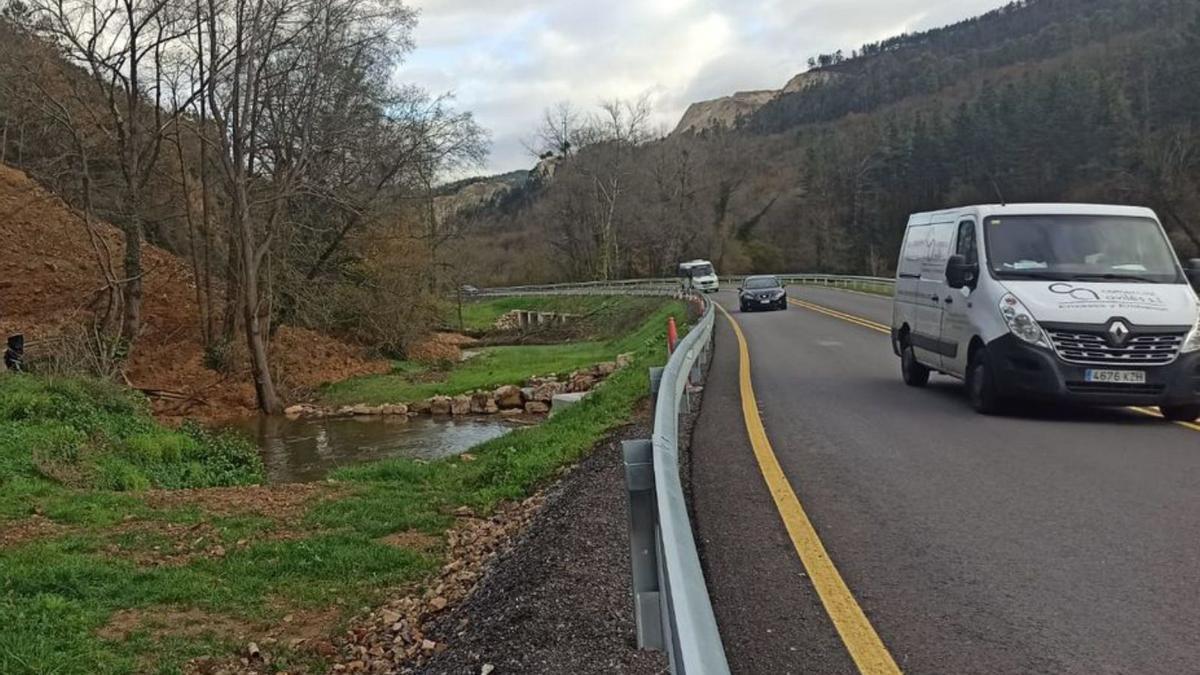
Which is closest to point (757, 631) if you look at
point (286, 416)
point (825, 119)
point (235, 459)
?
point (235, 459)

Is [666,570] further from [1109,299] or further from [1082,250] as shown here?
[1082,250]

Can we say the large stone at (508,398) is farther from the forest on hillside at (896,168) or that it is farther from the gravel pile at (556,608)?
the forest on hillside at (896,168)

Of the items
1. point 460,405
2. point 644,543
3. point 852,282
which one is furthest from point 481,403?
point 852,282

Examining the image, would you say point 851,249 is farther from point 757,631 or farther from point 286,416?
point 757,631

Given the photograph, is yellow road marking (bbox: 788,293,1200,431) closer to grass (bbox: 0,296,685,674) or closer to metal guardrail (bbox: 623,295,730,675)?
grass (bbox: 0,296,685,674)

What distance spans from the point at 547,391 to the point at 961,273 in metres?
17.9

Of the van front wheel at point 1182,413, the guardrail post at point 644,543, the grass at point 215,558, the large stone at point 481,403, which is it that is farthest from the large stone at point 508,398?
the guardrail post at point 644,543

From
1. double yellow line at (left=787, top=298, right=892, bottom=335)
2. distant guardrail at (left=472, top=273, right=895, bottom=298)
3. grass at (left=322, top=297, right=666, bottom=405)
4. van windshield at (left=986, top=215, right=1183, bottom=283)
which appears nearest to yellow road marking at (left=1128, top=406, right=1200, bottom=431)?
van windshield at (left=986, top=215, right=1183, bottom=283)

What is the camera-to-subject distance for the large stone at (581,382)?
25.6 meters

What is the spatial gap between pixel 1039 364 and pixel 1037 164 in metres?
67.2

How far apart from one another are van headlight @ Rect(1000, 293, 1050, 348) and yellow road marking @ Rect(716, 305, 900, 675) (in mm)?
2887

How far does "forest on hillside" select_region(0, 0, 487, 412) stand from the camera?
25.8m

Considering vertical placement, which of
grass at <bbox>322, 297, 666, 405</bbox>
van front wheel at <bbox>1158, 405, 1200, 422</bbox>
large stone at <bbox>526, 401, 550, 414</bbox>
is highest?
van front wheel at <bbox>1158, 405, 1200, 422</bbox>

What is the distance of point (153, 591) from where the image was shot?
22.6 ft
